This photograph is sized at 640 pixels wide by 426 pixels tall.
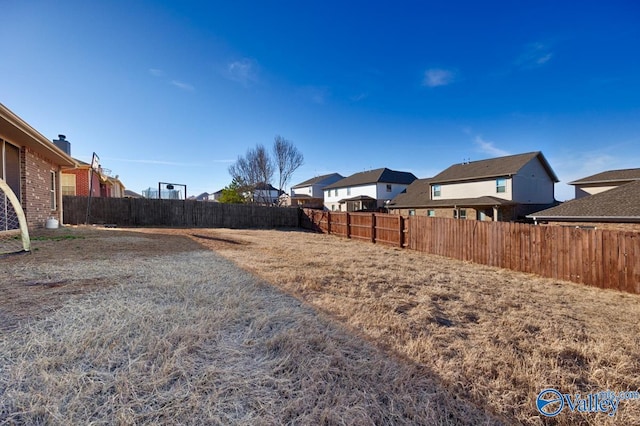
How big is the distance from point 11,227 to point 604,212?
68.1 feet

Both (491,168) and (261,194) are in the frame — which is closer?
(491,168)

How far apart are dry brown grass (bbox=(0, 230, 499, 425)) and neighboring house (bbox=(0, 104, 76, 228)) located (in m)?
5.76

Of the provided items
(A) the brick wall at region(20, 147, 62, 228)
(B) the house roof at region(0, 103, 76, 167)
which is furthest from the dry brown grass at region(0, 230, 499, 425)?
(A) the brick wall at region(20, 147, 62, 228)

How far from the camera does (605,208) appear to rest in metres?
11.0

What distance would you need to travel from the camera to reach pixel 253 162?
32250 millimetres

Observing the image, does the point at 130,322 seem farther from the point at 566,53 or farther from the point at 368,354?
the point at 566,53

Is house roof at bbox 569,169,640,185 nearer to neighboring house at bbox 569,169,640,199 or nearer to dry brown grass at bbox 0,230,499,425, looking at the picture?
neighboring house at bbox 569,169,640,199

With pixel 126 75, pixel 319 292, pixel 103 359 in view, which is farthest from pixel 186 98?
pixel 103 359

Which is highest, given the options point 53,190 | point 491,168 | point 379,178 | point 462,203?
point 379,178

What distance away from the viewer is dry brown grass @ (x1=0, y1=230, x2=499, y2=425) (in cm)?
175

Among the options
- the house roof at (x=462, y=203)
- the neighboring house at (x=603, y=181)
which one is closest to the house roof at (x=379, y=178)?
the house roof at (x=462, y=203)

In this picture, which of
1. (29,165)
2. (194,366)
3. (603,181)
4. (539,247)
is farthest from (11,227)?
(603,181)

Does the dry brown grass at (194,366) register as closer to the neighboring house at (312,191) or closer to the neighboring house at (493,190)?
the neighboring house at (493,190)

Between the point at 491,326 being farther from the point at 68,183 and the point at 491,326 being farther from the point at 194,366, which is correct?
the point at 68,183
